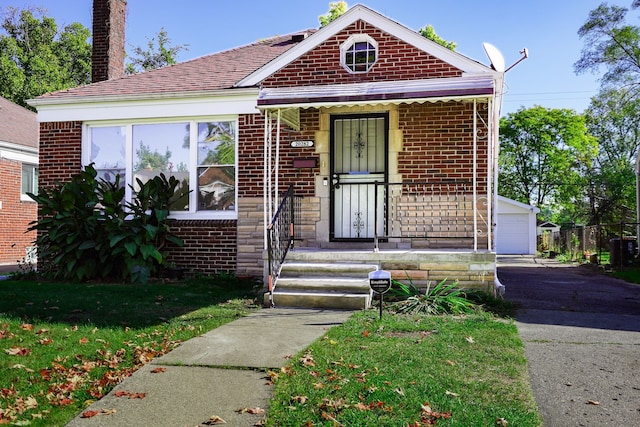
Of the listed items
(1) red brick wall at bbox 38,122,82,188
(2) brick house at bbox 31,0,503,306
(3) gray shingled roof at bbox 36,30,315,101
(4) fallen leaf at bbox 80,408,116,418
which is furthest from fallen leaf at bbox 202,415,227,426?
(1) red brick wall at bbox 38,122,82,188

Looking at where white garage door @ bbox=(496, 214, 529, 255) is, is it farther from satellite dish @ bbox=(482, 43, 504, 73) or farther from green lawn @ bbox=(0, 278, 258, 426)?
green lawn @ bbox=(0, 278, 258, 426)

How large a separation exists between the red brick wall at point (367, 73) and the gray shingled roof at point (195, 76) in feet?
4.45

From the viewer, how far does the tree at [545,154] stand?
41031 mm

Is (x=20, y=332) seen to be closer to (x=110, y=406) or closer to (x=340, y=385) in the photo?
(x=110, y=406)

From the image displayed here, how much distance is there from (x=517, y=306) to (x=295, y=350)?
3882 millimetres

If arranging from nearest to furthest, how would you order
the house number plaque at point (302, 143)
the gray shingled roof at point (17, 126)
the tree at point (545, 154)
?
the house number plaque at point (302, 143), the gray shingled roof at point (17, 126), the tree at point (545, 154)

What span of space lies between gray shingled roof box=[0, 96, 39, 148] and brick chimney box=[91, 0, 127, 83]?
583cm

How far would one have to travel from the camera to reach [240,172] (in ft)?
33.3

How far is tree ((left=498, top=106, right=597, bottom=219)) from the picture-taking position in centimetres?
4103

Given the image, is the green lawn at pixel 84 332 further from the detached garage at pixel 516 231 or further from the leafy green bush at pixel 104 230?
the detached garage at pixel 516 231

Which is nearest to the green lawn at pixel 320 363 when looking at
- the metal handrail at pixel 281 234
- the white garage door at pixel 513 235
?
the metal handrail at pixel 281 234

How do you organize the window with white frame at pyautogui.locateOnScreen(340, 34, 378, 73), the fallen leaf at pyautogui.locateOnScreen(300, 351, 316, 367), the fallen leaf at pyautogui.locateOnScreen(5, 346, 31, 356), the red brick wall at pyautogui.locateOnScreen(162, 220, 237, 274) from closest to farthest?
the fallen leaf at pyautogui.locateOnScreen(300, 351, 316, 367)
the fallen leaf at pyautogui.locateOnScreen(5, 346, 31, 356)
the window with white frame at pyautogui.locateOnScreen(340, 34, 378, 73)
the red brick wall at pyautogui.locateOnScreen(162, 220, 237, 274)

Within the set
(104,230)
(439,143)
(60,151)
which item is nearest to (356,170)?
(439,143)

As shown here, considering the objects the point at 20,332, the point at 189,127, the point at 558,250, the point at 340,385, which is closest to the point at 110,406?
the point at 340,385
